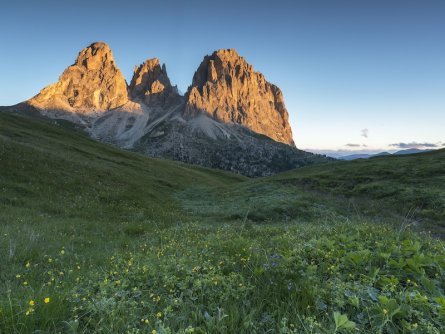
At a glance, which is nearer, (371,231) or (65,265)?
(65,265)

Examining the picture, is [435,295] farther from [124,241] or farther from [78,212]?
[78,212]

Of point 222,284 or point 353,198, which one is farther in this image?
point 353,198

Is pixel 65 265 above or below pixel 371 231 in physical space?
below

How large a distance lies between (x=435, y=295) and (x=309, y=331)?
2551 mm

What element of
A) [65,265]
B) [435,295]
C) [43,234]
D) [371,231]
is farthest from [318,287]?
[43,234]

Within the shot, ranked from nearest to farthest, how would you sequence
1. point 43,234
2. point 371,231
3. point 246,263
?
point 246,263
point 371,231
point 43,234

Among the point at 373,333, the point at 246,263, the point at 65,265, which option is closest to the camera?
the point at 373,333

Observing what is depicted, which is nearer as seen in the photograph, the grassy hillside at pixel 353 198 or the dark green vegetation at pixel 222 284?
the dark green vegetation at pixel 222 284

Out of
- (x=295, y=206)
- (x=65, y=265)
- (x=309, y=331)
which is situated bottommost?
(x=295, y=206)

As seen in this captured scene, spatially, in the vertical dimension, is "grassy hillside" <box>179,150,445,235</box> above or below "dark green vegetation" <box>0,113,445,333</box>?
below

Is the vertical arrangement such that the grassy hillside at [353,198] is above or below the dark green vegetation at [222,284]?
below

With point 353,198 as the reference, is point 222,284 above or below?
above

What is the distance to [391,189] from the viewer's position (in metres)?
40.9

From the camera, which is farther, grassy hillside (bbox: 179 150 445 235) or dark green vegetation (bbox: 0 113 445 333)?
grassy hillside (bbox: 179 150 445 235)
